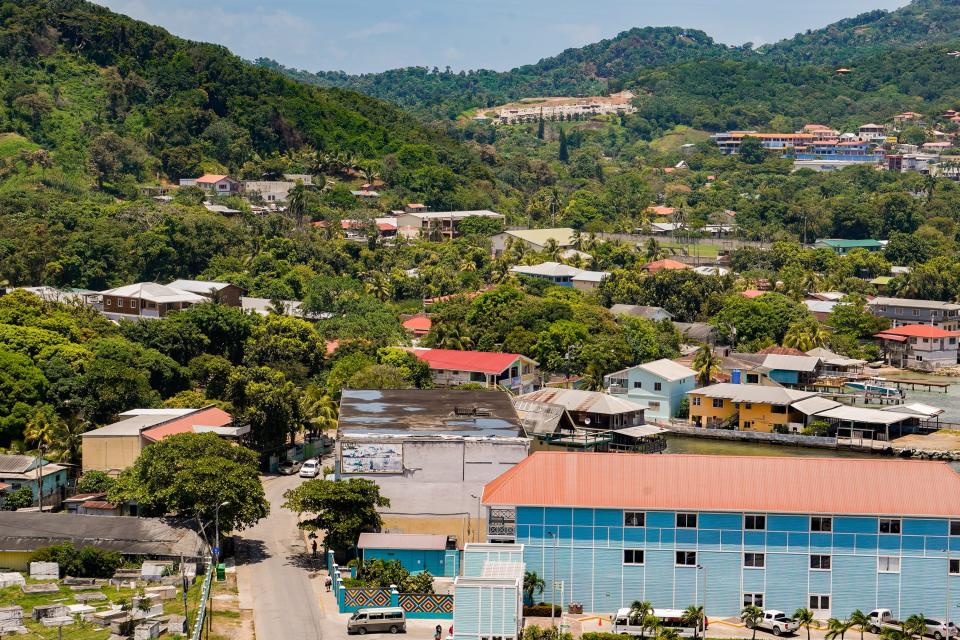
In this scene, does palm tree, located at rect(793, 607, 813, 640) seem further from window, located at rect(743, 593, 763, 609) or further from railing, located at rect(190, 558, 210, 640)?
railing, located at rect(190, 558, 210, 640)

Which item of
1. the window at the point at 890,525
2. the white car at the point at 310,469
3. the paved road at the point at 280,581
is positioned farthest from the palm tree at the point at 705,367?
the window at the point at 890,525

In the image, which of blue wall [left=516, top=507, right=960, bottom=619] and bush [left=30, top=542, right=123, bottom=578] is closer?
blue wall [left=516, top=507, right=960, bottom=619]

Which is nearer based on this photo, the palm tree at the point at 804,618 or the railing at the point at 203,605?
the railing at the point at 203,605

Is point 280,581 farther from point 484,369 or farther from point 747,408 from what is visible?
point 747,408

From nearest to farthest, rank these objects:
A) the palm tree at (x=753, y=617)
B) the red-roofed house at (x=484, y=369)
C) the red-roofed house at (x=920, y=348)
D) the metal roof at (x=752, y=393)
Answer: the palm tree at (x=753, y=617)
the metal roof at (x=752, y=393)
the red-roofed house at (x=484, y=369)
the red-roofed house at (x=920, y=348)

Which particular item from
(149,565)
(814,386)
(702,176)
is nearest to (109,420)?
(149,565)

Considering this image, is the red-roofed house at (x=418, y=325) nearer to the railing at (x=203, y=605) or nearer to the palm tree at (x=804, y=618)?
the railing at (x=203, y=605)

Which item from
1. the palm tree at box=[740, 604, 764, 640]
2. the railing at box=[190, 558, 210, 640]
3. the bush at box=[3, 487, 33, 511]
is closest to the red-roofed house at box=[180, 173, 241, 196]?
the bush at box=[3, 487, 33, 511]
